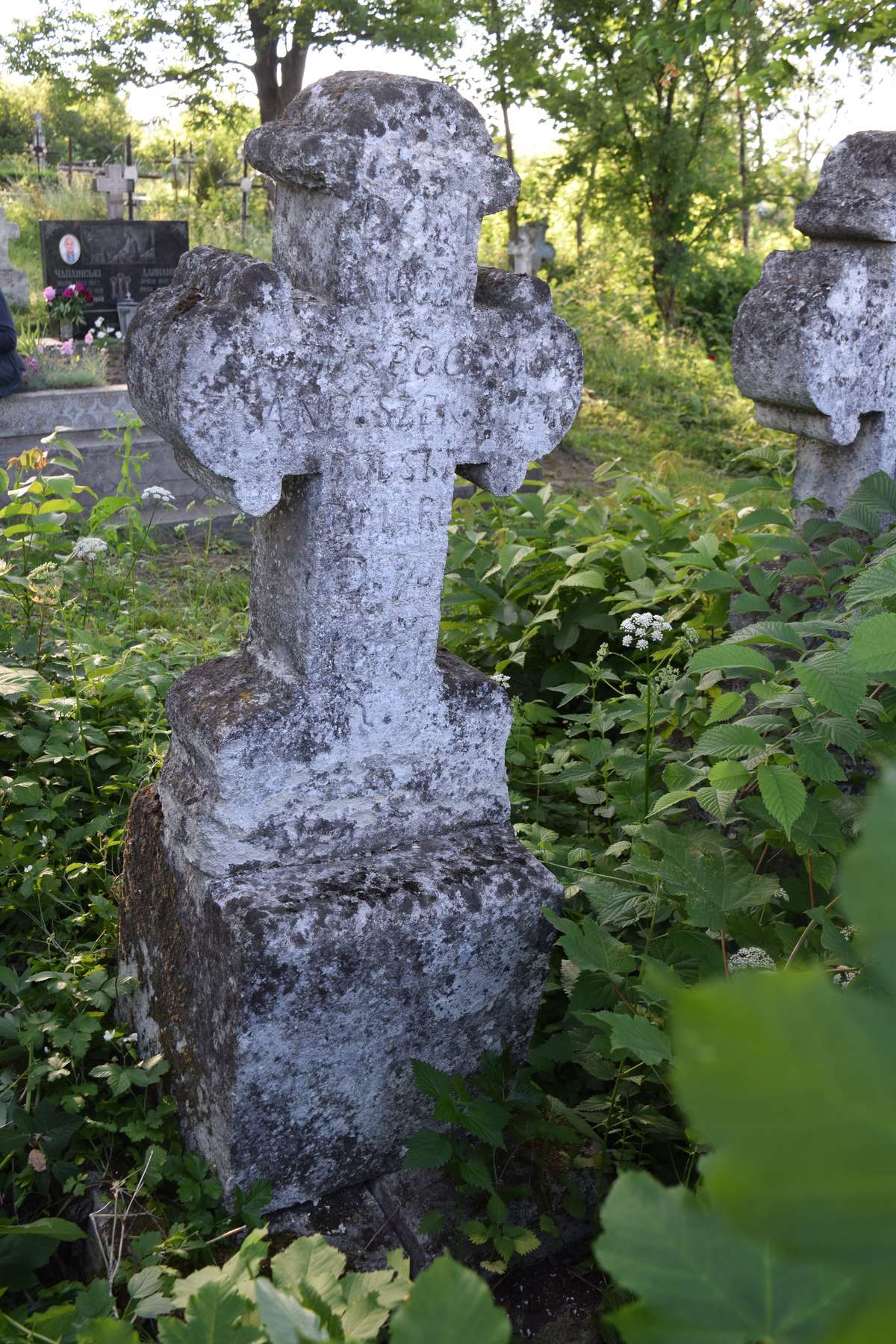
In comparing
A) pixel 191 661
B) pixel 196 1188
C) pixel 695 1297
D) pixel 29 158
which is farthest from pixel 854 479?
pixel 29 158

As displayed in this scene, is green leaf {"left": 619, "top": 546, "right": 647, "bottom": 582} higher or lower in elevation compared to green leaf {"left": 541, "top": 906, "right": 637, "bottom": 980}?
higher

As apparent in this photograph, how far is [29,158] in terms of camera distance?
92.1 feet

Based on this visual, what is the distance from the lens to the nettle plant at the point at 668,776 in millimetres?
1850

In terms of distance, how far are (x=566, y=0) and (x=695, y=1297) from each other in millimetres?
16379

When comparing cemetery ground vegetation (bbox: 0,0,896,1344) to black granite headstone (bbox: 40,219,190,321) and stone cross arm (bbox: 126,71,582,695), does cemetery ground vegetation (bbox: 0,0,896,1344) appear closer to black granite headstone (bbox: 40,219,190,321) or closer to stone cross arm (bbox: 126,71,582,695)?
stone cross arm (bbox: 126,71,582,695)

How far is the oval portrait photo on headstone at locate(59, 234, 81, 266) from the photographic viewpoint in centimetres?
1069

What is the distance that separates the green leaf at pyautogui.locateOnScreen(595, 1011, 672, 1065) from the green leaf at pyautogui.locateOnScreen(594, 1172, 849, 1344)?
3.47ft

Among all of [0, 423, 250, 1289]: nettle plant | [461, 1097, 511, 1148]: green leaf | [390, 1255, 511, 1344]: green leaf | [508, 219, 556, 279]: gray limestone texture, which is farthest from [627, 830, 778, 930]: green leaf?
[508, 219, 556, 279]: gray limestone texture

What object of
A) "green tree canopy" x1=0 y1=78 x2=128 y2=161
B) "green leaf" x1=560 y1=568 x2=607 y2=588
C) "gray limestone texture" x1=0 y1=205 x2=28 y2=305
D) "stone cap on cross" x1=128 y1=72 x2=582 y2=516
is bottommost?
"green leaf" x1=560 y1=568 x2=607 y2=588

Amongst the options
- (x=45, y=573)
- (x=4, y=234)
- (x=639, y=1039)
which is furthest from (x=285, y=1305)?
(x=4, y=234)

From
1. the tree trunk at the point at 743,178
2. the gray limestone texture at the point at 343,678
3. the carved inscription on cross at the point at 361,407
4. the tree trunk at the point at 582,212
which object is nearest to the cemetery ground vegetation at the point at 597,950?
the gray limestone texture at the point at 343,678

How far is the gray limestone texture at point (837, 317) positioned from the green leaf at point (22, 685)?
2076 mm

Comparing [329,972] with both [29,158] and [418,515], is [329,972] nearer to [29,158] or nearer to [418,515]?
[418,515]

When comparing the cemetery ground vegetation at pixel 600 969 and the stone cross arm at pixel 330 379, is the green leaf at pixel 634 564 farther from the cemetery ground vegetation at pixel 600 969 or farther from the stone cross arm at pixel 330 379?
the stone cross arm at pixel 330 379
